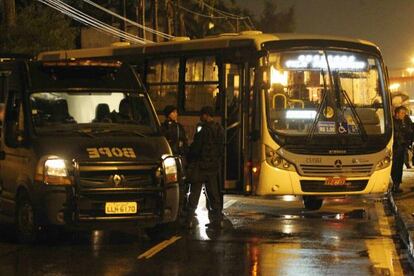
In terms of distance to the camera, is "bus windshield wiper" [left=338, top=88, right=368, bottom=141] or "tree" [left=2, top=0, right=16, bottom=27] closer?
"bus windshield wiper" [left=338, top=88, right=368, bottom=141]

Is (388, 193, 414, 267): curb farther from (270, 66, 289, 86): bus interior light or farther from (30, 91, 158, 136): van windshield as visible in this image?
(30, 91, 158, 136): van windshield

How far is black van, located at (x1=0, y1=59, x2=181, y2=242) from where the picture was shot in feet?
35.2

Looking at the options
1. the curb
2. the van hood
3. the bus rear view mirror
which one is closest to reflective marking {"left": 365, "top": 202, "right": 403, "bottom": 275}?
the curb

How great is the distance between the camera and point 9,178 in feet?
39.1

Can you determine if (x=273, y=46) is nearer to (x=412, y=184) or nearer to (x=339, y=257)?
(x=339, y=257)

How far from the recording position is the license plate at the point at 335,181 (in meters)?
14.3

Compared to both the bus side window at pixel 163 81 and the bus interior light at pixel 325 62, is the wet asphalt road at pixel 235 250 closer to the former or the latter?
the bus interior light at pixel 325 62

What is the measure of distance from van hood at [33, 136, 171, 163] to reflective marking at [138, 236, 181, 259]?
115cm

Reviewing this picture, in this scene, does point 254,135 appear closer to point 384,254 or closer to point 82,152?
point 384,254

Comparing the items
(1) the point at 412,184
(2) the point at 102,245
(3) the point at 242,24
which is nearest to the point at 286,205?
(1) the point at 412,184

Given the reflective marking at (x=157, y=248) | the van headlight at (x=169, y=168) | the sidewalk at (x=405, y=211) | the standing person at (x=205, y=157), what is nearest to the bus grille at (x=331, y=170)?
the sidewalk at (x=405, y=211)

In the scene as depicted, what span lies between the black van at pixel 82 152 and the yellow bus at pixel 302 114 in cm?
282

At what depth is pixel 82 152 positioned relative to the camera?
426 inches

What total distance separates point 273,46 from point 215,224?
3.19 m
